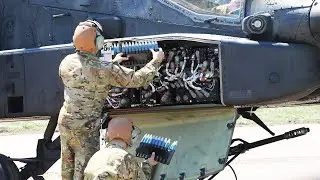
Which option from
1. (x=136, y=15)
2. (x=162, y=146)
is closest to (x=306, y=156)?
(x=136, y=15)

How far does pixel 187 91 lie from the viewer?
6.23m

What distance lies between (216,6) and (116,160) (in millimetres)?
2514

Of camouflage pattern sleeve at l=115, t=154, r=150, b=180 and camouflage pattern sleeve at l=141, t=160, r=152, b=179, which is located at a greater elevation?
camouflage pattern sleeve at l=115, t=154, r=150, b=180

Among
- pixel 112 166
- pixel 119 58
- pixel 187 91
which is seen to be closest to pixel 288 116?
pixel 187 91

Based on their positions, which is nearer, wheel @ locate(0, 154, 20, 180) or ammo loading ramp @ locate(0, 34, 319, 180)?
ammo loading ramp @ locate(0, 34, 319, 180)

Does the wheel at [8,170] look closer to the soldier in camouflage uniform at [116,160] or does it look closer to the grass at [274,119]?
the soldier in camouflage uniform at [116,160]

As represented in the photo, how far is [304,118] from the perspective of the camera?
19812 mm

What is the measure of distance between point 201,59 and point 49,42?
1.91 meters

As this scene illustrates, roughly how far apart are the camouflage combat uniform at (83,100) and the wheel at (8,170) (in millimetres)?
1388

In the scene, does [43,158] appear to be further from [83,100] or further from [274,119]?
[274,119]

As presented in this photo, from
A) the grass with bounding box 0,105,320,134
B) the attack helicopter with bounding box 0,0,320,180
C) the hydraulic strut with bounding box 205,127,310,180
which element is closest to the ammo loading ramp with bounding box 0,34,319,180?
the attack helicopter with bounding box 0,0,320,180

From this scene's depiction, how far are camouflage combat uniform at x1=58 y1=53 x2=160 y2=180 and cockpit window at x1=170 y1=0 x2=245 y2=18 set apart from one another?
3.62 feet

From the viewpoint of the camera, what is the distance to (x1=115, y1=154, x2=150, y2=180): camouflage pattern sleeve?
4730 millimetres

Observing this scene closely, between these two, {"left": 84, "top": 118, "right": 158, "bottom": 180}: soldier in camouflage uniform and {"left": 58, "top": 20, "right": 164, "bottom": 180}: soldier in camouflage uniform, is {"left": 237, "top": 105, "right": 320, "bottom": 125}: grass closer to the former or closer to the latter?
{"left": 58, "top": 20, "right": 164, "bottom": 180}: soldier in camouflage uniform
